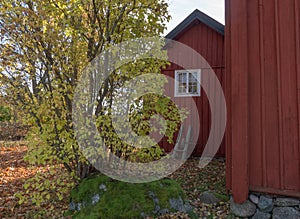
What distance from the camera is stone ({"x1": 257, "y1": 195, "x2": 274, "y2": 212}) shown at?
10.9 feet

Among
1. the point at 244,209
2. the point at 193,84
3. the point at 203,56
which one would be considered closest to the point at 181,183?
the point at 244,209

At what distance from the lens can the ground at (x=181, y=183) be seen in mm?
3512

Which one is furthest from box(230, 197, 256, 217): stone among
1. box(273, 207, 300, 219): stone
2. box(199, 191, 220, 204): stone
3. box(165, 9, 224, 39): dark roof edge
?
box(165, 9, 224, 39): dark roof edge

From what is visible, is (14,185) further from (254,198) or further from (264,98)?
(264,98)

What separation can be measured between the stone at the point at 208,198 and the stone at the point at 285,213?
86cm

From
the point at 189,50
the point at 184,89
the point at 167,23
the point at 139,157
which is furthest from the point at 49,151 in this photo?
the point at 189,50

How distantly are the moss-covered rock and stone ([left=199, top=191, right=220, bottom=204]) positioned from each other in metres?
0.65

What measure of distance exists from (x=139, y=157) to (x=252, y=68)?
214 centimetres

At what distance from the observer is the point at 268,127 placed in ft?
11.1

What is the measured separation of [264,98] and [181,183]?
2453 mm

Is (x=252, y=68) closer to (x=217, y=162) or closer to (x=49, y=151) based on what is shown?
(x=49, y=151)

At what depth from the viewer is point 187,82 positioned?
25.5 ft

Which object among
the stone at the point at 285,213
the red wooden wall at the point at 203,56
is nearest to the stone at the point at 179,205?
the stone at the point at 285,213

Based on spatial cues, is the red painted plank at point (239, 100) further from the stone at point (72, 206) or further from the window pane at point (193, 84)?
the window pane at point (193, 84)
